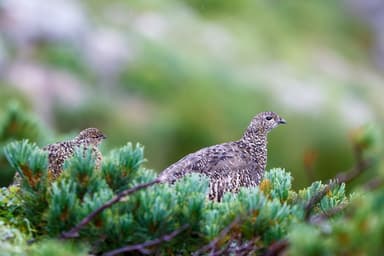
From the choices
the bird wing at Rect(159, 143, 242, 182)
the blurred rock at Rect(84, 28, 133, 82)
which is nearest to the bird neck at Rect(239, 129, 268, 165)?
the bird wing at Rect(159, 143, 242, 182)

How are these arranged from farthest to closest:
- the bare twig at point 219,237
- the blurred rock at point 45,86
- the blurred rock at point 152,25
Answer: the blurred rock at point 152,25 → the blurred rock at point 45,86 → the bare twig at point 219,237

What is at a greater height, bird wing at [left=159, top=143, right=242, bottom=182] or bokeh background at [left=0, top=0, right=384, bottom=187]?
bokeh background at [left=0, top=0, right=384, bottom=187]

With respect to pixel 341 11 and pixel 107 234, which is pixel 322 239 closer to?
pixel 107 234

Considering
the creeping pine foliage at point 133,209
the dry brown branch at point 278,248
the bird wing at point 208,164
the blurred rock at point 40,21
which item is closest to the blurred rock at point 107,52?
the blurred rock at point 40,21

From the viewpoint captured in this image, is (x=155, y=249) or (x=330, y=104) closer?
(x=155, y=249)

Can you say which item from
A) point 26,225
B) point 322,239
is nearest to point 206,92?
point 26,225

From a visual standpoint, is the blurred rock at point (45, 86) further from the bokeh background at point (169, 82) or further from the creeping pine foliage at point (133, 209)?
the creeping pine foliage at point (133, 209)

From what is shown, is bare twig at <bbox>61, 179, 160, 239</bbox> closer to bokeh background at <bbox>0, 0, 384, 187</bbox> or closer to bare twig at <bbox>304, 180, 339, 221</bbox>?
bare twig at <bbox>304, 180, 339, 221</bbox>
